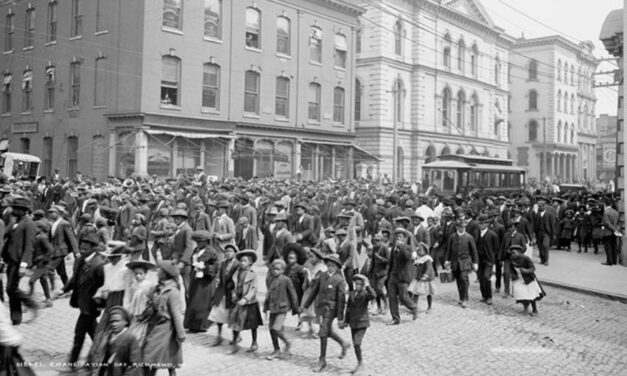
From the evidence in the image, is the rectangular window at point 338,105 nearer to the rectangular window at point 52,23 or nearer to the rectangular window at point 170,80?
the rectangular window at point 170,80

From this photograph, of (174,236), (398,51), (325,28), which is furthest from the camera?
(398,51)

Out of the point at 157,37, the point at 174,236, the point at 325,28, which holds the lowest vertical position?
the point at 174,236

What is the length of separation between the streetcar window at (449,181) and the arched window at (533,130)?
49506mm

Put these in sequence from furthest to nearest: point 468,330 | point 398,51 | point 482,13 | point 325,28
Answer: point 482,13
point 398,51
point 325,28
point 468,330

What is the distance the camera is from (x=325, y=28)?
37.4m

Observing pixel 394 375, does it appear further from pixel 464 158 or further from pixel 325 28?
pixel 325 28

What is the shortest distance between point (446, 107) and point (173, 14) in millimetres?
31502

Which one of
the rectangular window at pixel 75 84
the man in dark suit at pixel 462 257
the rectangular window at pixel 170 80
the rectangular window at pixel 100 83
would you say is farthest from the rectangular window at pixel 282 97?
the man in dark suit at pixel 462 257

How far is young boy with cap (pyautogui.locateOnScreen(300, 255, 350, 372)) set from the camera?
8391mm

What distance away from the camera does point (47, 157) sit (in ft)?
109

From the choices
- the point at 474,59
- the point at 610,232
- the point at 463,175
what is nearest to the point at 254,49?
the point at 463,175

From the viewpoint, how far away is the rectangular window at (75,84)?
103ft

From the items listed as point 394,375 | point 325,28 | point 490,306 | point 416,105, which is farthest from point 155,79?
point 416,105

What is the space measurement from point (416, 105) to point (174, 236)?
133ft
